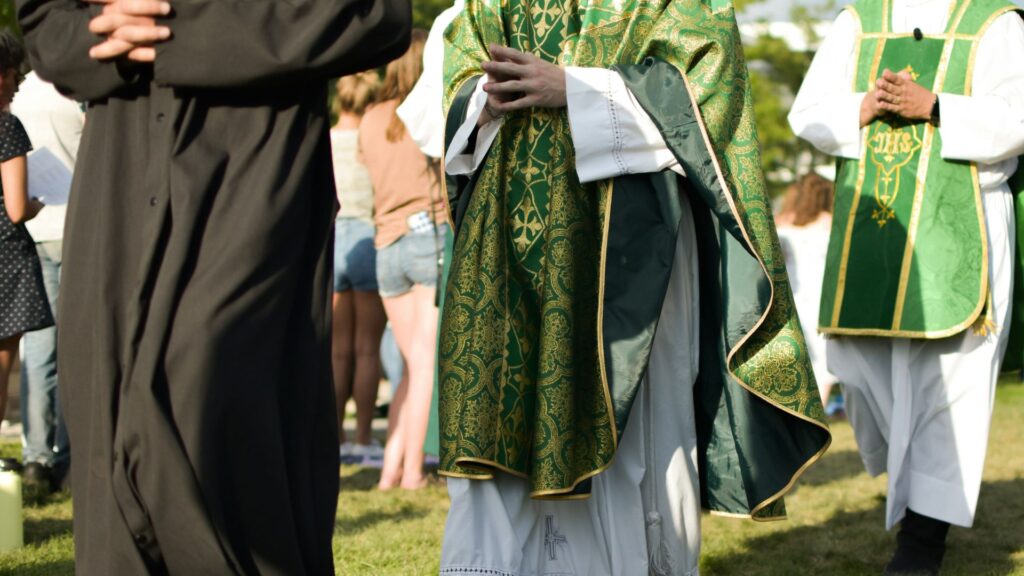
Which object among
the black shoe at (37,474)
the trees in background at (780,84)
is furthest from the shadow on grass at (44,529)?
the trees in background at (780,84)

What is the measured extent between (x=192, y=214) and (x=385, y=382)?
37.7 ft

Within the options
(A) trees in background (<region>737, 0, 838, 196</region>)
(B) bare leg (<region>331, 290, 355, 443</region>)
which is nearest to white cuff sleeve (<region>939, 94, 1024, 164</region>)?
(B) bare leg (<region>331, 290, 355, 443</region>)

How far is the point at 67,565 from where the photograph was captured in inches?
195

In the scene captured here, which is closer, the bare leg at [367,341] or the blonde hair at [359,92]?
the blonde hair at [359,92]

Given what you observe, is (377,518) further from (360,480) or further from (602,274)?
(602,274)

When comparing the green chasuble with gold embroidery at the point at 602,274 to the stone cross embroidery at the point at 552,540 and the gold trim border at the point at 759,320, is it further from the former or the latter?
the stone cross embroidery at the point at 552,540

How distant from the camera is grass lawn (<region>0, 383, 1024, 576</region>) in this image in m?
5.20

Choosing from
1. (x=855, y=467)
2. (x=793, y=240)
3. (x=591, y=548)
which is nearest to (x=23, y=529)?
(x=591, y=548)

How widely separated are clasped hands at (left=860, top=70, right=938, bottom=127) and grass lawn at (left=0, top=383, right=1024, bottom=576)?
1780 millimetres

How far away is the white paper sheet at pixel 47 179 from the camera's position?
5.93 m

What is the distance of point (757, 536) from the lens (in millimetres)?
5922

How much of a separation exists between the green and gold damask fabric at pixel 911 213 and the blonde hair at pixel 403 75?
2.38 m

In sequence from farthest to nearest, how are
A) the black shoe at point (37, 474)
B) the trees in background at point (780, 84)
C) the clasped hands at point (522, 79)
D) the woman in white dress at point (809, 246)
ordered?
the trees in background at point (780, 84) → the woman in white dress at point (809, 246) → the black shoe at point (37, 474) → the clasped hands at point (522, 79)

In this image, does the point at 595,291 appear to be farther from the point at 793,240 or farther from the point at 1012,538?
the point at 793,240
